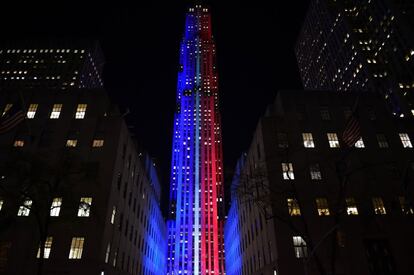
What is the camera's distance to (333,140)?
44.7 metres

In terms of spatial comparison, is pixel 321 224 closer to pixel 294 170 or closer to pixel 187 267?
pixel 294 170

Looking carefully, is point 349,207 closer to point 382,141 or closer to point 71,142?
point 382,141

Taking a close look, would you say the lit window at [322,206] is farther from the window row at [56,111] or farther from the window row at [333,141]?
→ the window row at [56,111]

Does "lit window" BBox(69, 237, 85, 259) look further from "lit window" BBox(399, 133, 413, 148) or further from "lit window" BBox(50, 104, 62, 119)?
"lit window" BBox(399, 133, 413, 148)

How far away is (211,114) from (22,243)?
147 metres

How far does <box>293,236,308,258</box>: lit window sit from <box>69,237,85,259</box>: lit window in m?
25.8

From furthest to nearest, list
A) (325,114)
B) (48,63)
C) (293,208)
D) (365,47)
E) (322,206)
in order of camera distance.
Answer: (48,63) < (365,47) < (325,114) < (322,206) < (293,208)

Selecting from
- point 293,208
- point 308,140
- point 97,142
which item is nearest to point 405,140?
point 308,140

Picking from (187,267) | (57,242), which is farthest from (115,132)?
(187,267)

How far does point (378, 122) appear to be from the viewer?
4703cm

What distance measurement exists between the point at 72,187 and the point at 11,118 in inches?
538

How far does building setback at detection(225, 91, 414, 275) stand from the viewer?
3634 centimetres

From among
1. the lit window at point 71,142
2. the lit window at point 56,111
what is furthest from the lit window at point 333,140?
the lit window at point 56,111

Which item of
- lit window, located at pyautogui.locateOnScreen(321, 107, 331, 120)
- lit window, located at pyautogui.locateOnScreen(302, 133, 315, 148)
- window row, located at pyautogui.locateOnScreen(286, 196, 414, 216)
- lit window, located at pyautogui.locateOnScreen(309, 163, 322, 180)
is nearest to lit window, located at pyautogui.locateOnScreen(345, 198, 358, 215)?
window row, located at pyautogui.locateOnScreen(286, 196, 414, 216)
